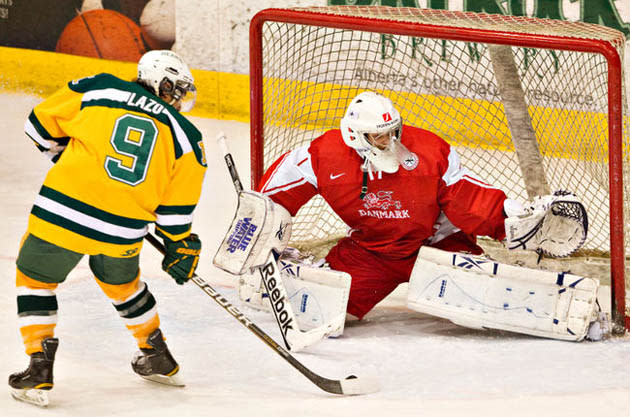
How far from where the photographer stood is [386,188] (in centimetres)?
340

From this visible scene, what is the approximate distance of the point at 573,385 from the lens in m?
2.97

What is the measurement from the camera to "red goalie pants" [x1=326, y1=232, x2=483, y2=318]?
3545mm

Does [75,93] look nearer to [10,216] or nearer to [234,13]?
[10,216]

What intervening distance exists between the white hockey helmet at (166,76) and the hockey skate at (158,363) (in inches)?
25.3

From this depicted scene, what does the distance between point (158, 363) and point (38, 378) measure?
341 mm

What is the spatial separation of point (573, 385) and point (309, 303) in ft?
2.95

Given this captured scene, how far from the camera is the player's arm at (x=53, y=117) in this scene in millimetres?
2736

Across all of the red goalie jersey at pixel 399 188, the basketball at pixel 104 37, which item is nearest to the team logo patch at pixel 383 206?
the red goalie jersey at pixel 399 188

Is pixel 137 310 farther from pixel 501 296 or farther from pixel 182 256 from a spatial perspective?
Result: pixel 501 296

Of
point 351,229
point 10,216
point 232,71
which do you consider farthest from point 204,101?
point 351,229

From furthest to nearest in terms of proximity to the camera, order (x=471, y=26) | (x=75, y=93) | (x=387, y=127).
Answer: (x=471, y=26) < (x=387, y=127) < (x=75, y=93)

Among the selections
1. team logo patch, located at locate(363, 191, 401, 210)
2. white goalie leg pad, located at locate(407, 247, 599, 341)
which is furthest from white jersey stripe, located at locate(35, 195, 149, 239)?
white goalie leg pad, located at locate(407, 247, 599, 341)

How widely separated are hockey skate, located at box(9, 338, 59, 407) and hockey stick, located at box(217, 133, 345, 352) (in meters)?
0.79

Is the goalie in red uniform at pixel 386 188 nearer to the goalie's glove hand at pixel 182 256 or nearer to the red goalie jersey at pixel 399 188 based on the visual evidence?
the red goalie jersey at pixel 399 188
